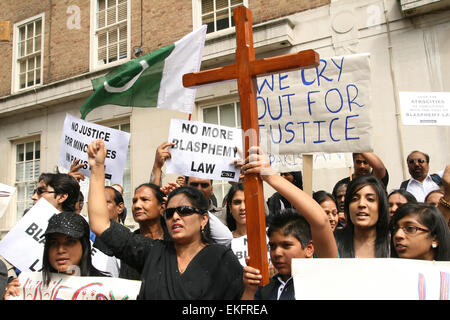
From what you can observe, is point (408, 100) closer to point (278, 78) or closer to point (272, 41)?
point (278, 78)

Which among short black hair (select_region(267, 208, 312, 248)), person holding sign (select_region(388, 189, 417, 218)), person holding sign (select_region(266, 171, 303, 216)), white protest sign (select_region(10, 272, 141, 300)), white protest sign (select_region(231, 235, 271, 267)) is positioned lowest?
white protest sign (select_region(10, 272, 141, 300))

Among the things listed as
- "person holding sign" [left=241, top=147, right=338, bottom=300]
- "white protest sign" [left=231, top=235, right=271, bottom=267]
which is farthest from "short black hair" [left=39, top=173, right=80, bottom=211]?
"person holding sign" [left=241, top=147, right=338, bottom=300]

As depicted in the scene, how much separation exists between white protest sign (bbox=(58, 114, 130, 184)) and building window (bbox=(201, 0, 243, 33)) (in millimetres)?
5509

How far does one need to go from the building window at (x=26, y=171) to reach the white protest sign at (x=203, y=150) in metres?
9.01

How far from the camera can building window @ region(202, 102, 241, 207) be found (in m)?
8.73

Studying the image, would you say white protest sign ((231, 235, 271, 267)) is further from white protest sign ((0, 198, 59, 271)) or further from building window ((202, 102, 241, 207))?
building window ((202, 102, 241, 207))

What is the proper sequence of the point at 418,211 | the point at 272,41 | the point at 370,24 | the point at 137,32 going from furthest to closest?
1. the point at 137,32
2. the point at 272,41
3. the point at 370,24
4. the point at 418,211

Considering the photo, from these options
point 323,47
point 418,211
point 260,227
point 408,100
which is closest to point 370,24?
point 323,47

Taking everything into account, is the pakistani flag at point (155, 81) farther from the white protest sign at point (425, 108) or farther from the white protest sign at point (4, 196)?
the white protest sign at point (425, 108)

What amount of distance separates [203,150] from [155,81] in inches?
35.6

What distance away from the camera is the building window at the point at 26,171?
1162 cm

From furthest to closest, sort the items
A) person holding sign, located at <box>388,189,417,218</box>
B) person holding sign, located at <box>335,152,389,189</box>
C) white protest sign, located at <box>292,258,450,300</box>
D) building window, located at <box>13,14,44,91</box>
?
building window, located at <box>13,14,44,91</box>
person holding sign, located at <box>335,152,389,189</box>
person holding sign, located at <box>388,189,417,218</box>
white protest sign, located at <box>292,258,450,300</box>

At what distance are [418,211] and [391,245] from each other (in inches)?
9.9

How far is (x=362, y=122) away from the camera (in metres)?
3.11
